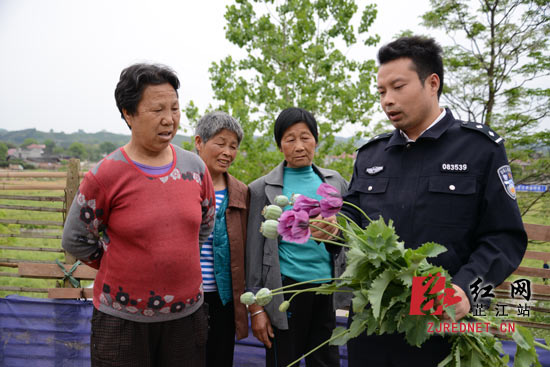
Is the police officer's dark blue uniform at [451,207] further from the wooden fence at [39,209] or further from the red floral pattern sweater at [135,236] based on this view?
the wooden fence at [39,209]

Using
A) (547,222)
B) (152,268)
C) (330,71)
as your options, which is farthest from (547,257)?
(152,268)

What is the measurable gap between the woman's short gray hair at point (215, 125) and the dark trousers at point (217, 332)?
3.16ft

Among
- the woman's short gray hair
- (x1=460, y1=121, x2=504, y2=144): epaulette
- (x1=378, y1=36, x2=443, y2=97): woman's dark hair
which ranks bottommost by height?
(x1=460, y1=121, x2=504, y2=144): epaulette

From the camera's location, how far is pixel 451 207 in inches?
56.4

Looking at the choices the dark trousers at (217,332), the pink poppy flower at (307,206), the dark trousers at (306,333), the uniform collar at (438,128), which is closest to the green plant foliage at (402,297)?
the pink poppy flower at (307,206)

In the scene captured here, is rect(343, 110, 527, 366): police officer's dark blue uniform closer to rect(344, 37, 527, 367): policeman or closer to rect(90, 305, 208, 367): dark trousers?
rect(344, 37, 527, 367): policeman

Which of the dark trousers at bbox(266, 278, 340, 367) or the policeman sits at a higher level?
the policeman

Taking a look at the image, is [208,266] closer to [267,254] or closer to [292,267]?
[267,254]

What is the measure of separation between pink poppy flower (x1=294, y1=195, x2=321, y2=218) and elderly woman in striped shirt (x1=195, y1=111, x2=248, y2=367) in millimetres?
1164

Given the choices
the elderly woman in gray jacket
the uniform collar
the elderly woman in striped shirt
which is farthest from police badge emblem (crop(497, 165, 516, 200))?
the elderly woman in striped shirt

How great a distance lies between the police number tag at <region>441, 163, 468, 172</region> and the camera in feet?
4.75

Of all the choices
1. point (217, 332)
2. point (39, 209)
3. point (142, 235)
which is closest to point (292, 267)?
point (217, 332)

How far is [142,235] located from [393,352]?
1.12 m

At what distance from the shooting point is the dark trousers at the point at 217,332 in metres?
2.22
